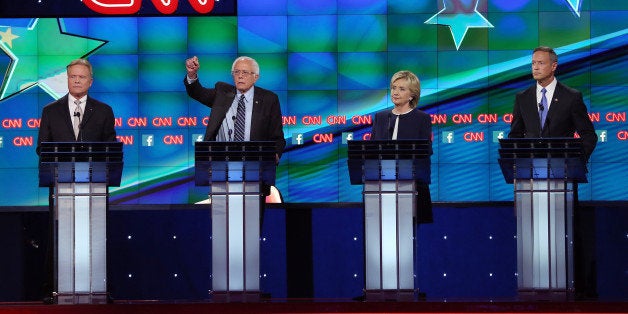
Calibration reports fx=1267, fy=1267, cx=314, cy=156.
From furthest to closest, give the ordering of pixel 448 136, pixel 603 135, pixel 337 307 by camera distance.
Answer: pixel 448 136, pixel 603 135, pixel 337 307

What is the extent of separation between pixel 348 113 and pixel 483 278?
2.71 meters

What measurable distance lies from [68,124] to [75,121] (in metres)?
0.04

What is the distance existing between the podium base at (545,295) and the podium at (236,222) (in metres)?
1.41

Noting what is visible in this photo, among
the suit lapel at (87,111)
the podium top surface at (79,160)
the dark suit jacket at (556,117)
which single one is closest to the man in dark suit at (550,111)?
the dark suit jacket at (556,117)

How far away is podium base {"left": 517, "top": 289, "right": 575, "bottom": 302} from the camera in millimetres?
6637

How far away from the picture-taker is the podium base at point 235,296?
668 cm

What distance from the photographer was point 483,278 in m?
7.93

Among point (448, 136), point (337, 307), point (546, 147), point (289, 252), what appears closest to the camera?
point (337, 307)

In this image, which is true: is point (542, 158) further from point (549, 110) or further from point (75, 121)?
point (75, 121)

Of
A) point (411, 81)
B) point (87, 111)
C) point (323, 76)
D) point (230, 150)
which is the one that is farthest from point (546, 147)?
point (323, 76)

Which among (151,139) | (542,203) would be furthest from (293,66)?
(542,203)

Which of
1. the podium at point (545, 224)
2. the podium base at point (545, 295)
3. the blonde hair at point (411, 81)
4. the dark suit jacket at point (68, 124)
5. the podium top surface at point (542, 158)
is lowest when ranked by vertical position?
the podium base at point (545, 295)

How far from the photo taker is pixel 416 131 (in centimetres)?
716

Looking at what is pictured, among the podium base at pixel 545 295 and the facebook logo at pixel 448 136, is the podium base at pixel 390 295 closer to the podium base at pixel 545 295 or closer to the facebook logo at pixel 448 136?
the podium base at pixel 545 295
